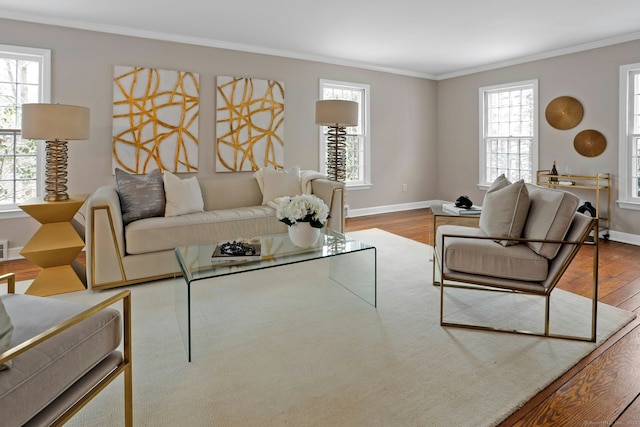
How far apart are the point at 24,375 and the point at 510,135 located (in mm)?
6715

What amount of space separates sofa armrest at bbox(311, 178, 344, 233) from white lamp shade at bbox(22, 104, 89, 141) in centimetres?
233

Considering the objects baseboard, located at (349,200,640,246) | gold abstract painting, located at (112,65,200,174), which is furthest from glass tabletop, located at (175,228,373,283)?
baseboard, located at (349,200,640,246)

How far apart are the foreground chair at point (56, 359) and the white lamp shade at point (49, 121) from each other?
204 cm

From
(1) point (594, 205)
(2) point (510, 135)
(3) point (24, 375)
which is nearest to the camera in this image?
(3) point (24, 375)

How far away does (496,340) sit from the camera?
2295mm

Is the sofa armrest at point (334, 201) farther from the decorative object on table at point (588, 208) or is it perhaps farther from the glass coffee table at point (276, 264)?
the decorative object on table at point (588, 208)

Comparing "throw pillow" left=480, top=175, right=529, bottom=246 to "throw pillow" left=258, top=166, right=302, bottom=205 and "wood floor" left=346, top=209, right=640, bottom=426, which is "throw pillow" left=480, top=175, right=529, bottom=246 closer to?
"wood floor" left=346, top=209, right=640, bottom=426

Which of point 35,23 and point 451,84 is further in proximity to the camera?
point 451,84

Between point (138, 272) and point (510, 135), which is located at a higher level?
point (510, 135)

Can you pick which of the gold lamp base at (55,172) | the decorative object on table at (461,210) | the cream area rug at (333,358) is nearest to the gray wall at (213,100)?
the gold lamp base at (55,172)

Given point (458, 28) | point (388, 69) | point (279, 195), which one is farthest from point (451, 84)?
point (279, 195)

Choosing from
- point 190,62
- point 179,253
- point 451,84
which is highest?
point 451,84

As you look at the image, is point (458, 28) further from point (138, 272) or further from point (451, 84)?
point (138, 272)

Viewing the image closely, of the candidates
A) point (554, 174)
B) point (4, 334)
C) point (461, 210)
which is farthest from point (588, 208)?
point (4, 334)
